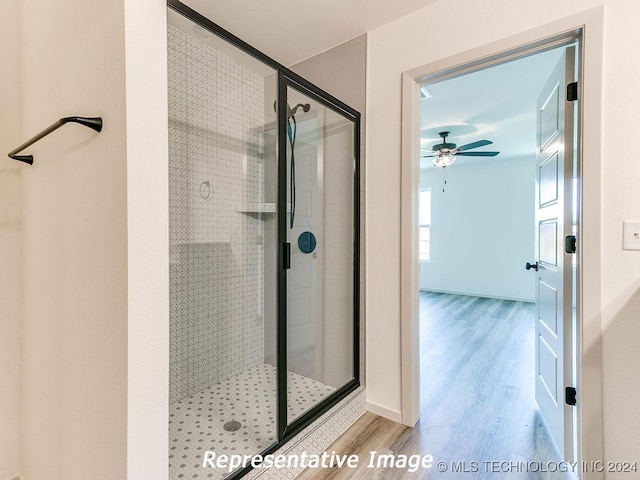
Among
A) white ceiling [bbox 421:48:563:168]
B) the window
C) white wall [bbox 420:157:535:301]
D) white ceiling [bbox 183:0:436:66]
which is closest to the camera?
white ceiling [bbox 183:0:436:66]

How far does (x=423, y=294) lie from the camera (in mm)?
6539

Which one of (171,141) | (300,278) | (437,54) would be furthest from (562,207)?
(171,141)

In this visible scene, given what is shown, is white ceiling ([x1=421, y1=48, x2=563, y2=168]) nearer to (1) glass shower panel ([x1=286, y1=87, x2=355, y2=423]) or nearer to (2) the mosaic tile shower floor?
(1) glass shower panel ([x1=286, y1=87, x2=355, y2=423])

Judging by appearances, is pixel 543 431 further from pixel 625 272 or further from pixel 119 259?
pixel 119 259

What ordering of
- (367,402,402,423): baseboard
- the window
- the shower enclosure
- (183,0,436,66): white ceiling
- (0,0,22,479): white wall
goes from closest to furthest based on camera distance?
1. (0,0,22,479): white wall
2. the shower enclosure
3. (183,0,436,66): white ceiling
4. (367,402,402,423): baseboard
5. the window

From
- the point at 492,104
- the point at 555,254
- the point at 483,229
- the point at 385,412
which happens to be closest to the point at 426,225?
the point at 483,229

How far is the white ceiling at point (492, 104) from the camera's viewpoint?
276 cm

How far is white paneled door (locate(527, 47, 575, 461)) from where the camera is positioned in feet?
5.34

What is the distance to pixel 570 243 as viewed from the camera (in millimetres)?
1599

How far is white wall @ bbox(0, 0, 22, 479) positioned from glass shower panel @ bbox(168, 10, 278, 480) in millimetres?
718

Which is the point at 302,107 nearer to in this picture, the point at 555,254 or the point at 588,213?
the point at 588,213

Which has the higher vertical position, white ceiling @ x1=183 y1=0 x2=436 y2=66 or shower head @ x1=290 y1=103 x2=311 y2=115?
white ceiling @ x1=183 y1=0 x2=436 y2=66

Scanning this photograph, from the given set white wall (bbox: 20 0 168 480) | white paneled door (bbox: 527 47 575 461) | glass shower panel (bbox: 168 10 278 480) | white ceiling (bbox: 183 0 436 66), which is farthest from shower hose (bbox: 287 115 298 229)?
white paneled door (bbox: 527 47 575 461)

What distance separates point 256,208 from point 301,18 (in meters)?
1.28
